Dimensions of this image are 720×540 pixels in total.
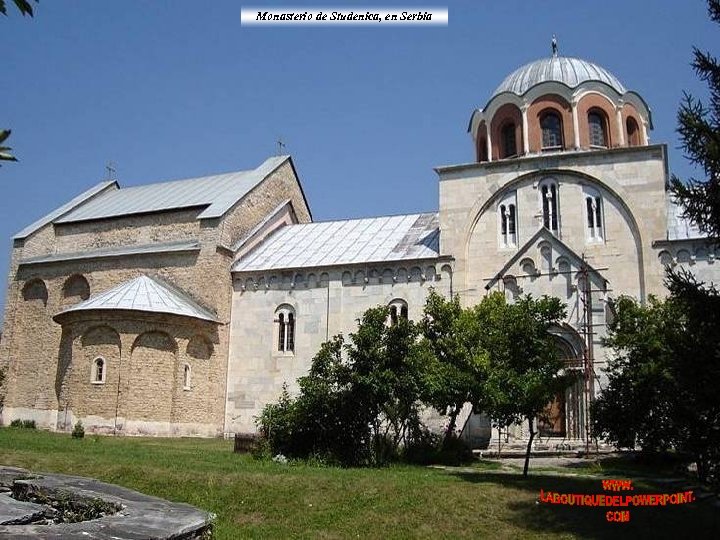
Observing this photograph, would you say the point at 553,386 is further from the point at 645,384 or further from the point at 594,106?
the point at 594,106

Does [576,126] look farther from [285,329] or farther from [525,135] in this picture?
[285,329]

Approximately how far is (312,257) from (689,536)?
66.8 feet

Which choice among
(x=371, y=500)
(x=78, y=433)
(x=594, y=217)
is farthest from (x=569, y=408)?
(x=78, y=433)

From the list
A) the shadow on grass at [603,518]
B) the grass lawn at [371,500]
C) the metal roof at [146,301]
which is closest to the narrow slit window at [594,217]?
Answer: the grass lawn at [371,500]

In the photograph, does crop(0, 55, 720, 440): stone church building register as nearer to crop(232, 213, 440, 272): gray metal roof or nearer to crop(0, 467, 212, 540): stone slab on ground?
crop(232, 213, 440, 272): gray metal roof

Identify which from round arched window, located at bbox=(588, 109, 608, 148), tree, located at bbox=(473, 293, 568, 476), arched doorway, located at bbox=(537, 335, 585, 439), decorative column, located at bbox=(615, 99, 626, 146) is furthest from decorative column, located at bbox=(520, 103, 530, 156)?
tree, located at bbox=(473, 293, 568, 476)

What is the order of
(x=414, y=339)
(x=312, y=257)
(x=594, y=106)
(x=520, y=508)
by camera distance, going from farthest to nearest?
(x=312, y=257), (x=594, y=106), (x=414, y=339), (x=520, y=508)

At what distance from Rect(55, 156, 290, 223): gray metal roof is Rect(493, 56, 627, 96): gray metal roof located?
11.9m

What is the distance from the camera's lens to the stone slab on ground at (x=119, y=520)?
6.92m

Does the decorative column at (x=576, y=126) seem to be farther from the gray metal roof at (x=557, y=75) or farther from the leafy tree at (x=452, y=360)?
the leafy tree at (x=452, y=360)

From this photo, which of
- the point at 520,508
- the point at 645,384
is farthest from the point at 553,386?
the point at 520,508

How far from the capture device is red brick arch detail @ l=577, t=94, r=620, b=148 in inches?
1059

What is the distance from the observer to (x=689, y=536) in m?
11.3

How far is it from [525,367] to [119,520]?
10.8 metres
